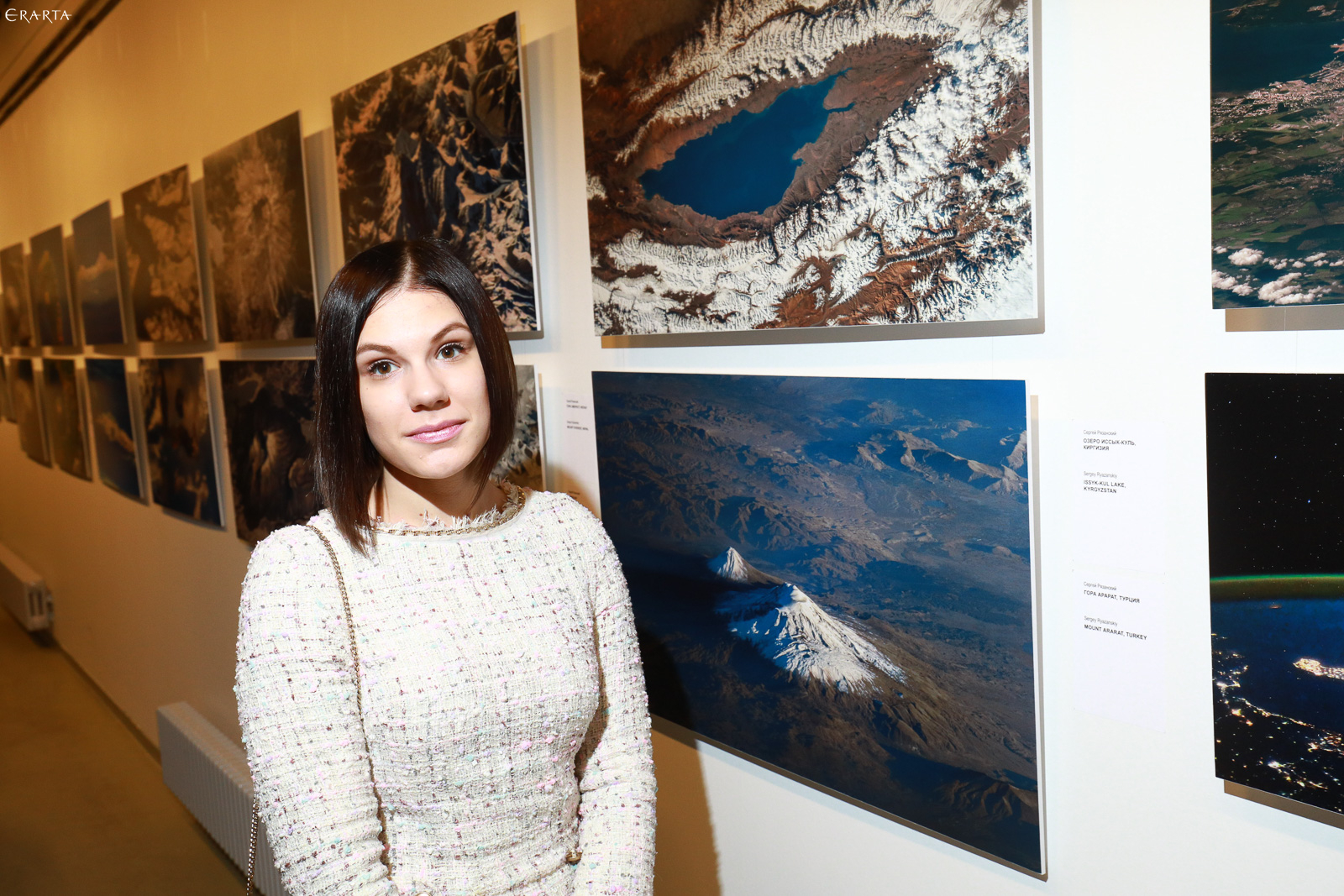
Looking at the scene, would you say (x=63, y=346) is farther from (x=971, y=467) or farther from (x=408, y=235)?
(x=971, y=467)

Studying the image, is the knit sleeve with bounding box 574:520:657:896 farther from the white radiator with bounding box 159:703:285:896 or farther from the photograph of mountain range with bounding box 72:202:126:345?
the photograph of mountain range with bounding box 72:202:126:345

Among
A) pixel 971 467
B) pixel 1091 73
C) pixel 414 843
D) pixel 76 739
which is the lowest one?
pixel 76 739

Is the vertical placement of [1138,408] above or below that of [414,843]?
above

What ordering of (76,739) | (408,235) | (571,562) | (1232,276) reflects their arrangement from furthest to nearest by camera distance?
(76,739)
(408,235)
(571,562)
(1232,276)

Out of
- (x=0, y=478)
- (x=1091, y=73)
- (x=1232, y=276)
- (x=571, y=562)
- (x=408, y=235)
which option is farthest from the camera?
(x=0, y=478)

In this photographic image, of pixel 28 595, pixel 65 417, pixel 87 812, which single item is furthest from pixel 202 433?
pixel 28 595

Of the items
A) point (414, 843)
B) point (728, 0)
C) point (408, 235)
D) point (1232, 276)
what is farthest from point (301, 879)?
point (408, 235)

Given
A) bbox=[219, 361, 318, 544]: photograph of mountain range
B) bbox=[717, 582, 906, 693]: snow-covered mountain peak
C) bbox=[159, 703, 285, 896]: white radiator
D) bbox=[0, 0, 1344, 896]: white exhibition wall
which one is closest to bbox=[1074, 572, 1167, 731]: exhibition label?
bbox=[0, 0, 1344, 896]: white exhibition wall

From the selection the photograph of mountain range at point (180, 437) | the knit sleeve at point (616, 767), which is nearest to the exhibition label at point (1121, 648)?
the knit sleeve at point (616, 767)

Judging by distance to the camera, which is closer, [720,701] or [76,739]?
[720,701]
